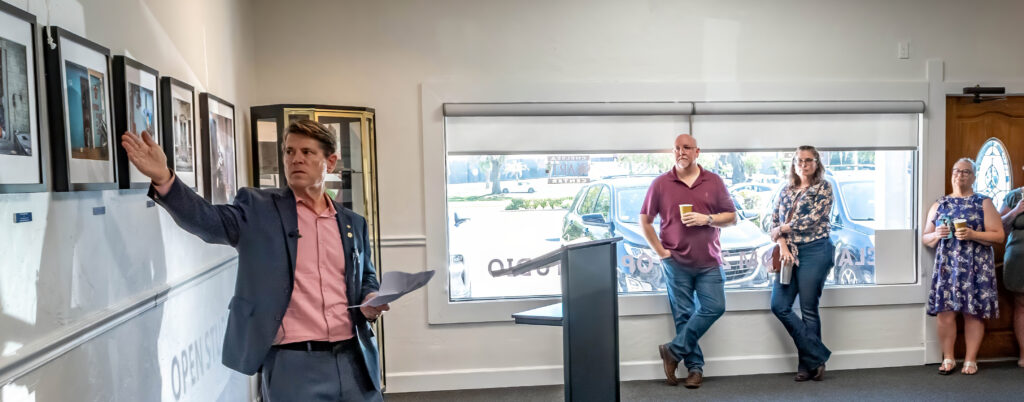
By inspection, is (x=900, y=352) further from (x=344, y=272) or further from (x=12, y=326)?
(x=12, y=326)

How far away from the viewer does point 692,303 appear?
443 centimetres

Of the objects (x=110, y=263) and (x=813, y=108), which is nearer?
(x=110, y=263)

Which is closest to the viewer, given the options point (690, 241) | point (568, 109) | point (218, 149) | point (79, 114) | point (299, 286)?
point (79, 114)

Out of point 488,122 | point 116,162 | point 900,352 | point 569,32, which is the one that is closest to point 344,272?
point 116,162

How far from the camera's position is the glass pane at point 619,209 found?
4.59 meters

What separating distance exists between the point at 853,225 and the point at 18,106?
475cm

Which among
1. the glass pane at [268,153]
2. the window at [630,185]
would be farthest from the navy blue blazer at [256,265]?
the window at [630,185]

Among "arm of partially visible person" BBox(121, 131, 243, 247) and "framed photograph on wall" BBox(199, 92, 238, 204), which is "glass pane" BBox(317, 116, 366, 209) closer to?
"framed photograph on wall" BBox(199, 92, 238, 204)

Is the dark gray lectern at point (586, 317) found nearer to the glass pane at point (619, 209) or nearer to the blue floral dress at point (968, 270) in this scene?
the glass pane at point (619, 209)

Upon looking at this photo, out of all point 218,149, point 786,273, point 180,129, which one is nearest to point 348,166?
point 218,149

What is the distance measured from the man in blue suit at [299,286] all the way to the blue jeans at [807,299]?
10.2ft

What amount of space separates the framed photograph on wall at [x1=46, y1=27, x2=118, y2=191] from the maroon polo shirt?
3.07 metres

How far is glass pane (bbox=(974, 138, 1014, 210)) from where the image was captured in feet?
16.3

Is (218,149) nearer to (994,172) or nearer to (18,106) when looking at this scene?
(18,106)
